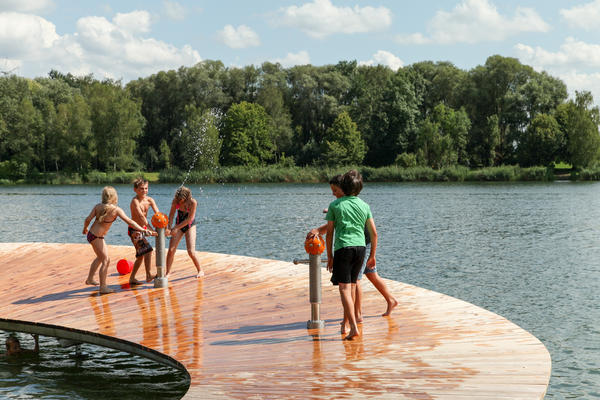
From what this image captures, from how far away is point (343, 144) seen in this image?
8188 cm

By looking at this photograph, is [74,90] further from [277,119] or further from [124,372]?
[124,372]

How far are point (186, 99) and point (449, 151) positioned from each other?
1367 inches

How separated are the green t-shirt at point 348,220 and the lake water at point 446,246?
134 inches

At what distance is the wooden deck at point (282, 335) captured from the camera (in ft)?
18.1

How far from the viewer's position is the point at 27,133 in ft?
255

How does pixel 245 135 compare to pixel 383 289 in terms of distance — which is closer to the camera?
pixel 383 289

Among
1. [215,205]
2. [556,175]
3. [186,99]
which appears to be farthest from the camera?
[186,99]

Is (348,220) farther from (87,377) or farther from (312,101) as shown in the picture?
(312,101)

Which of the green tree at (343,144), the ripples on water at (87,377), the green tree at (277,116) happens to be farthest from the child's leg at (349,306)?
the green tree at (277,116)

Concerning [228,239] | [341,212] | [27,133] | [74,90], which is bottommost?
[228,239]

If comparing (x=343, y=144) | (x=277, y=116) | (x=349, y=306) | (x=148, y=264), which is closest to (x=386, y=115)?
(x=343, y=144)

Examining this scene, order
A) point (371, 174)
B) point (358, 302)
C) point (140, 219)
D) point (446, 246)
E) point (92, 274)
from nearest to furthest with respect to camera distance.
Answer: point (358, 302) < point (92, 274) < point (140, 219) < point (446, 246) < point (371, 174)

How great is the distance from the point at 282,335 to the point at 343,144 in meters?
75.5

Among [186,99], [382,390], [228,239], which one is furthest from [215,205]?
[382,390]
